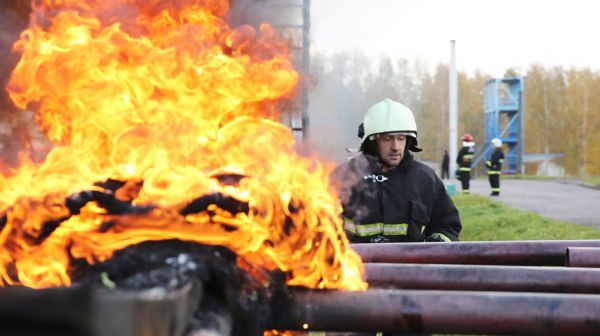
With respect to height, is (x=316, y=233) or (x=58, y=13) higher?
(x=58, y=13)

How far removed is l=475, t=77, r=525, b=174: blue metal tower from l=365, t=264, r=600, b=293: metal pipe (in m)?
31.3

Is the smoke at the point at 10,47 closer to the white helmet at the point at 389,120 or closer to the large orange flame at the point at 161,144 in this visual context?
Answer: the large orange flame at the point at 161,144

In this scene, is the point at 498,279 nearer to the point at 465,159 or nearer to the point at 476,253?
the point at 476,253

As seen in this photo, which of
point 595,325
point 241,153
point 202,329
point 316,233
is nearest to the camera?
point 202,329

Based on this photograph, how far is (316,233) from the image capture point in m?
2.27

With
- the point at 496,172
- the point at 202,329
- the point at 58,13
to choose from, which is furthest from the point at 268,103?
the point at 496,172

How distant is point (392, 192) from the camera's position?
3.73 m

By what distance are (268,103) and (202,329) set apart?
1.46m

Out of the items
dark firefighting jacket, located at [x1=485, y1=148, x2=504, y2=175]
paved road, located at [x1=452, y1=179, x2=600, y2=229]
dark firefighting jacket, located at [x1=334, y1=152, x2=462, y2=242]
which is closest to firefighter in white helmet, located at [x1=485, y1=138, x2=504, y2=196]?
dark firefighting jacket, located at [x1=485, y1=148, x2=504, y2=175]

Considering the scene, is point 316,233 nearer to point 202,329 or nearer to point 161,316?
point 202,329

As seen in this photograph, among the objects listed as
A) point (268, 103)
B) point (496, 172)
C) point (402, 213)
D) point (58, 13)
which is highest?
point (58, 13)

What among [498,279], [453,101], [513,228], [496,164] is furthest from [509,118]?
[498,279]

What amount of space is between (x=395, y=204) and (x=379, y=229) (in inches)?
7.4

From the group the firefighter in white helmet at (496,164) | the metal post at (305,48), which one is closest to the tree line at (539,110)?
the firefighter in white helmet at (496,164)
